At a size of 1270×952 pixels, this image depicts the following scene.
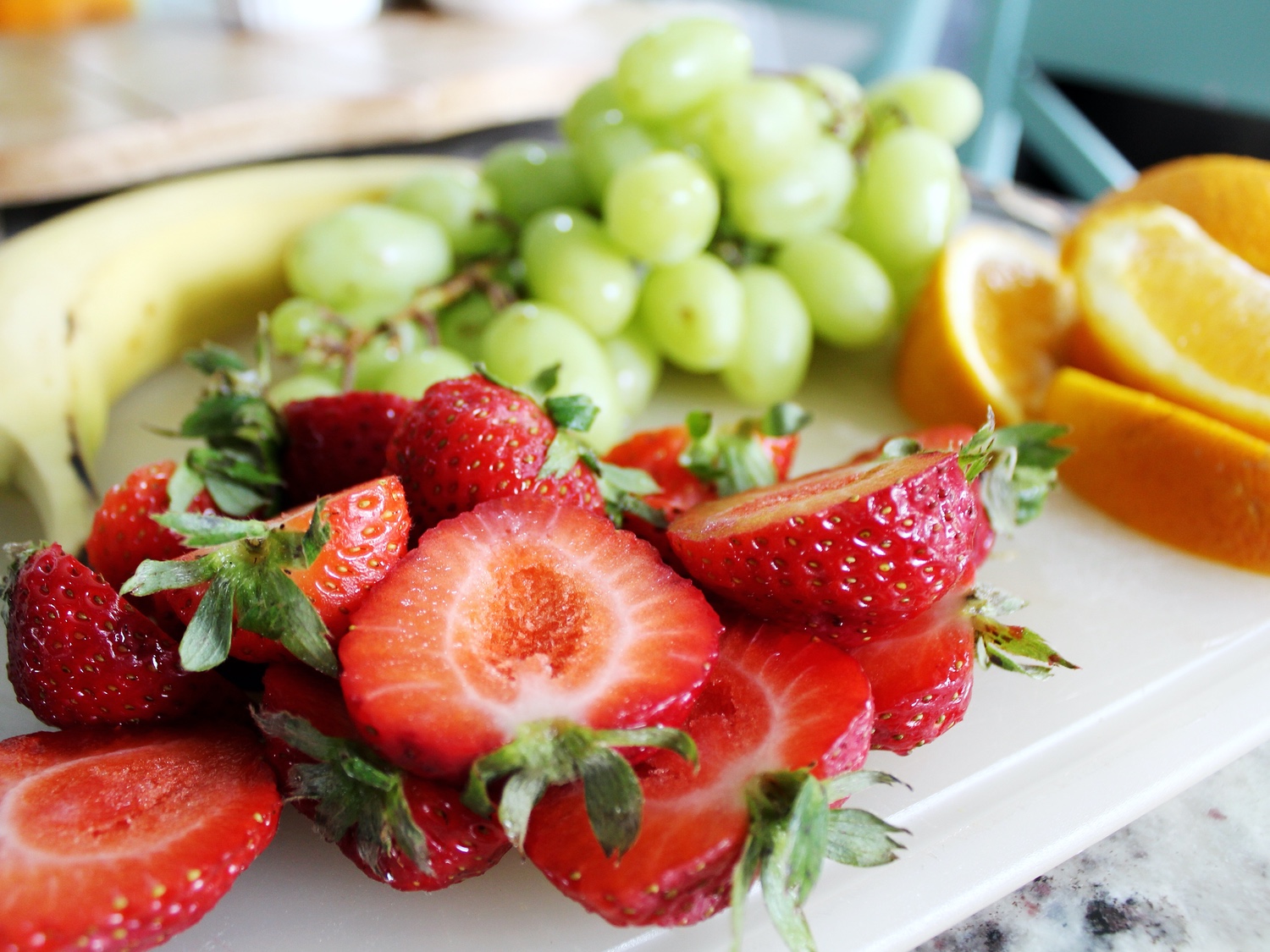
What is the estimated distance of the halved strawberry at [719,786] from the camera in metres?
0.41

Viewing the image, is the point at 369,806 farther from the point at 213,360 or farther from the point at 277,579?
the point at 213,360

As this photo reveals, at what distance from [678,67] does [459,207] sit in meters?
0.29

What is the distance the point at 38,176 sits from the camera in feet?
4.92

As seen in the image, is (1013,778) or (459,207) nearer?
(1013,778)

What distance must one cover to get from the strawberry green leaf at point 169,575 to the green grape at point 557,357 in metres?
0.46

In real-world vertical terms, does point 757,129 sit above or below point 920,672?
above

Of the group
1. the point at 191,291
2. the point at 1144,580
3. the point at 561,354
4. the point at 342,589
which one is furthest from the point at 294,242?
the point at 1144,580

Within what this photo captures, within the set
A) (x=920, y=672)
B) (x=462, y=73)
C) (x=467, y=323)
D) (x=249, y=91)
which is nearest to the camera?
(x=920, y=672)

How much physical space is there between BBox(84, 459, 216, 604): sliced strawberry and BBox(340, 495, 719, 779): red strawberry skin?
0.19 meters

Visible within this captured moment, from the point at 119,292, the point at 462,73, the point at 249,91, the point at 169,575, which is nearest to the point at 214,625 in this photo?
the point at 169,575

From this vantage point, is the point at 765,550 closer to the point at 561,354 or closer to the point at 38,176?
the point at 561,354

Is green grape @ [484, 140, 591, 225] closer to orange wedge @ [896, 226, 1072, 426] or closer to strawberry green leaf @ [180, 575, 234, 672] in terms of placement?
orange wedge @ [896, 226, 1072, 426]

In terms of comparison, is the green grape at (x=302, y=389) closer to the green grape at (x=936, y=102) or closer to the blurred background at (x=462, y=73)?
the green grape at (x=936, y=102)

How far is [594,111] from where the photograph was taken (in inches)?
43.9
